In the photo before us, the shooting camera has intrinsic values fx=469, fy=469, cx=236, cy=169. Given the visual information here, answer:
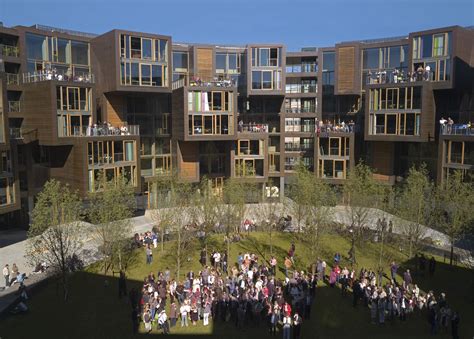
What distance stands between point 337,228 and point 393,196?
5487 millimetres

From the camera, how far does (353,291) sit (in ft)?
83.9

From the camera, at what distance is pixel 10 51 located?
42.5m

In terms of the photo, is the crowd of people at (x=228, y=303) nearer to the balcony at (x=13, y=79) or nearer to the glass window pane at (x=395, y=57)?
the balcony at (x=13, y=79)

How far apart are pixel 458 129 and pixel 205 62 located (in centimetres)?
2921

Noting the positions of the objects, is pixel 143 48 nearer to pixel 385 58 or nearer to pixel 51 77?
pixel 51 77

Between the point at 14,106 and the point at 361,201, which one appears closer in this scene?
the point at 361,201

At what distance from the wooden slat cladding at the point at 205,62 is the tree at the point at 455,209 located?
3037 cm

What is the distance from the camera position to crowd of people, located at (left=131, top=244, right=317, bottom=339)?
2225cm

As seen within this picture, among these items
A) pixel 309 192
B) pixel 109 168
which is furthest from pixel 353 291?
pixel 109 168

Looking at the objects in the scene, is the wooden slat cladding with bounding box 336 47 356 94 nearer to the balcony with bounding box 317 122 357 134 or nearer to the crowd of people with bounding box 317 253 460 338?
the balcony with bounding box 317 122 357 134

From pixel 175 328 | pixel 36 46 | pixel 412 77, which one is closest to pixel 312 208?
pixel 175 328

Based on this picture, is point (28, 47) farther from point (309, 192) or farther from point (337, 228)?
point (337, 228)

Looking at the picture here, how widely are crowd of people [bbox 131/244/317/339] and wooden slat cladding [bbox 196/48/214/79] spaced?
113 ft

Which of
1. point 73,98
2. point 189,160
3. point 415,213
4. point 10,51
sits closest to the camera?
point 415,213
